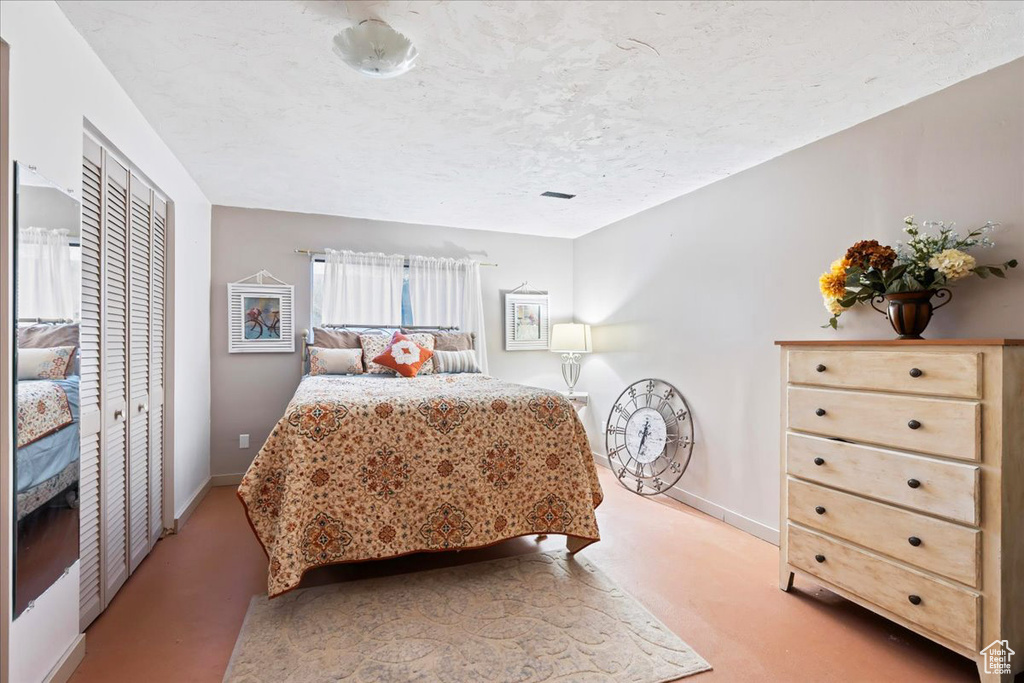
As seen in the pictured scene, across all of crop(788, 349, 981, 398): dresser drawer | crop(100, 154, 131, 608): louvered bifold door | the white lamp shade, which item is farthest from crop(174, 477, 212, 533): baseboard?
crop(788, 349, 981, 398): dresser drawer

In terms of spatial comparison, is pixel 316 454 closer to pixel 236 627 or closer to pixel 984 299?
pixel 236 627

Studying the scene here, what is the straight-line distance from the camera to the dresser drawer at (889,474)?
5.82 ft

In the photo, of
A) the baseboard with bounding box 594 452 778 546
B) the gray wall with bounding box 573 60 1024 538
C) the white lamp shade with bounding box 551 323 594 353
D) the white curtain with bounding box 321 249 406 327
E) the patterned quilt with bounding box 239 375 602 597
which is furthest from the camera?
the white lamp shade with bounding box 551 323 594 353

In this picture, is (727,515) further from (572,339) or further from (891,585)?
(572,339)

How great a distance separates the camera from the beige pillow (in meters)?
4.05

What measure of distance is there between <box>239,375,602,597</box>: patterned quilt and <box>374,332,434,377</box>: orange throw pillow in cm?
110

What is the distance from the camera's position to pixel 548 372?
211 inches

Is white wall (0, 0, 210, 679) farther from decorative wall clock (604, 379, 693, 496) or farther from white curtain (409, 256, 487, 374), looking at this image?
decorative wall clock (604, 379, 693, 496)

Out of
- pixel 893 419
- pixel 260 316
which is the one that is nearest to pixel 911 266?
pixel 893 419

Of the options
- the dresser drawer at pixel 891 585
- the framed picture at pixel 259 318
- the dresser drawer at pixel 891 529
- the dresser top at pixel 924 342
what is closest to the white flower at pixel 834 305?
the dresser top at pixel 924 342

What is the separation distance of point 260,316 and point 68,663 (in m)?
2.88

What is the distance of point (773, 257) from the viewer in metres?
3.08

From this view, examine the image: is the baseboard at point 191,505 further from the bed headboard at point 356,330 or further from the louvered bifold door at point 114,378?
the bed headboard at point 356,330

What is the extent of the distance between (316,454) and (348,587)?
72 centimetres
